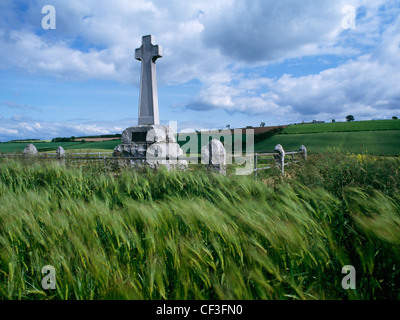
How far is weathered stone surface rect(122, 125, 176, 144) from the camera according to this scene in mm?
7863

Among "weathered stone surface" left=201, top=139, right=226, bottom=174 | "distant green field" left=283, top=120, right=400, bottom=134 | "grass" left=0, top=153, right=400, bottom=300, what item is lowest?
"grass" left=0, top=153, right=400, bottom=300

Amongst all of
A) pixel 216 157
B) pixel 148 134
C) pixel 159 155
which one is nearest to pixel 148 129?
pixel 148 134

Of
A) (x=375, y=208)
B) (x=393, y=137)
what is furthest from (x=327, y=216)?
(x=393, y=137)

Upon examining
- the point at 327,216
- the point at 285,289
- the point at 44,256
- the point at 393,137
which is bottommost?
the point at 285,289

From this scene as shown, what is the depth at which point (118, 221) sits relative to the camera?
6.49 ft

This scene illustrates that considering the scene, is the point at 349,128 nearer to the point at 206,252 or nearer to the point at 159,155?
the point at 159,155

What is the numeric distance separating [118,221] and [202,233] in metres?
0.68

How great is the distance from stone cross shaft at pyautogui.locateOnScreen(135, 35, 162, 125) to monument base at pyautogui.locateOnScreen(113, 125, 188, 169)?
0.44m

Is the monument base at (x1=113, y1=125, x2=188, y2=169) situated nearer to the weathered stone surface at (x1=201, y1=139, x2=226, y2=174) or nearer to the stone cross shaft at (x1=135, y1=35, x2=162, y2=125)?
the stone cross shaft at (x1=135, y1=35, x2=162, y2=125)

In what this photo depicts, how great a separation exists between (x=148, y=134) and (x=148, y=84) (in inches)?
74.2

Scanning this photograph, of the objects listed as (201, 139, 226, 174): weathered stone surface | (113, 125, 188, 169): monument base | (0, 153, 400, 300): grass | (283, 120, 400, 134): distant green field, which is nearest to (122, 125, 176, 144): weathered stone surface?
(113, 125, 188, 169): monument base

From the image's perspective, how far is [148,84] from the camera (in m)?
8.52

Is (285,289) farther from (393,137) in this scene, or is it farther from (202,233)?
(393,137)

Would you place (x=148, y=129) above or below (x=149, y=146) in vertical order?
above
